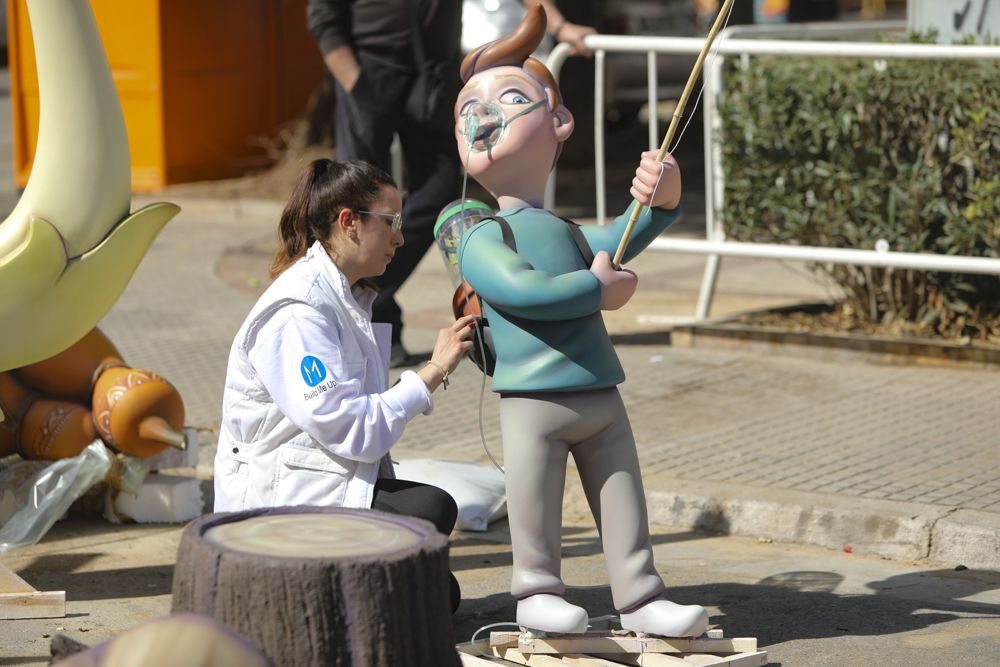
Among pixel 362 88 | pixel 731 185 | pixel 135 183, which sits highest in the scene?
pixel 362 88

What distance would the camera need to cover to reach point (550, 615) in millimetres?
3602

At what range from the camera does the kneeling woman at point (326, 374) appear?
357cm

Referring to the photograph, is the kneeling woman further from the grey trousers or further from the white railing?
the white railing

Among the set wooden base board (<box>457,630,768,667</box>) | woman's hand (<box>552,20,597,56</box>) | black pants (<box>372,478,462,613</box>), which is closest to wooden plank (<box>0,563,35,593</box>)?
black pants (<box>372,478,462,613</box>)

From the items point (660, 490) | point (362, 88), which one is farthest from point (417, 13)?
point (660, 490)

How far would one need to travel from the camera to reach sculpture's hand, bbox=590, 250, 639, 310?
352 cm

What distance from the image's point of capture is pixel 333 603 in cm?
280

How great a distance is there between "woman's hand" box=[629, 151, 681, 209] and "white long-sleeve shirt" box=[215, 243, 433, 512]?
704 mm

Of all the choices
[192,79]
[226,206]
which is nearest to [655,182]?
[226,206]

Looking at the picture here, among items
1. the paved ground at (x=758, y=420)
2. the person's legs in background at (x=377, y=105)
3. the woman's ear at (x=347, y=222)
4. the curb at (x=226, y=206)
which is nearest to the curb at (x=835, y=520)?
the paved ground at (x=758, y=420)

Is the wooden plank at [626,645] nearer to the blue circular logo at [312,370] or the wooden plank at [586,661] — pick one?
the wooden plank at [586,661]

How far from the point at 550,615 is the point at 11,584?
1537 mm

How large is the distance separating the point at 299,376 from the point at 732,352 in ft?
13.4

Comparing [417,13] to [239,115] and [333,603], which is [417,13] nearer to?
[333,603]
